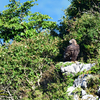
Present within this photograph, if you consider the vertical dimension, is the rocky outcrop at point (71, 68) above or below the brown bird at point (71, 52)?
below

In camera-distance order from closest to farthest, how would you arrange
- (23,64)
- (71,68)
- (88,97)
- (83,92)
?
(88,97), (83,92), (71,68), (23,64)

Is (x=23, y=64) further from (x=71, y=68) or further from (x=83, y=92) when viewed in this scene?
(x=83, y=92)

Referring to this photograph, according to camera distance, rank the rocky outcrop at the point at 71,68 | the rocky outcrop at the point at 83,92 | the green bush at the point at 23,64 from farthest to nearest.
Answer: the green bush at the point at 23,64
the rocky outcrop at the point at 71,68
the rocky outcrop at the point at 83,92

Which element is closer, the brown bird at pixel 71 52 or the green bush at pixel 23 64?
the green bush at pixel 23 64

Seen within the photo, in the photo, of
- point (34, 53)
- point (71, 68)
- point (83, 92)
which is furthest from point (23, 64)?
point (83, 92)

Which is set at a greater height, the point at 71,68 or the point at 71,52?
the point at 71,52

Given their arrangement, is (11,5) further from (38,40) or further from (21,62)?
(21,62)

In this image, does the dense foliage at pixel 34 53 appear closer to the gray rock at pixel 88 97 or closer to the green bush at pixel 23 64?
the green bush at pixel 23 64

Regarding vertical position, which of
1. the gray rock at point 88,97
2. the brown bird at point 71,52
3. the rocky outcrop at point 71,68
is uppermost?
the brown bird at point 71,52

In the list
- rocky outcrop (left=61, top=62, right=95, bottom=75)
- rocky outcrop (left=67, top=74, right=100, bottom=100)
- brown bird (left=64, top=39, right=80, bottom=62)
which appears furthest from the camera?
brown bird (left=64, top=39, right=80, bottom=62)

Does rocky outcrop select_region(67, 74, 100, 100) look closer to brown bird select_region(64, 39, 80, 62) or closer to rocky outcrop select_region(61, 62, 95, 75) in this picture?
rocky outcrop select_region(61, 62, 95, 75)

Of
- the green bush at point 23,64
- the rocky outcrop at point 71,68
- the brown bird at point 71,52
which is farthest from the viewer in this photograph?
the brown bird at point 71,52

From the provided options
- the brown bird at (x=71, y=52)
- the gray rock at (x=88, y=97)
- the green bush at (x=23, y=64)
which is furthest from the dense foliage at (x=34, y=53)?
the brown bird at (x=71, y=52)

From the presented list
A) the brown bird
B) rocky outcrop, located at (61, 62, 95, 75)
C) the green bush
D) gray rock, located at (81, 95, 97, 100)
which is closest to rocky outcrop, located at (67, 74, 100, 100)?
gray rock, located at (81, 95, 97, 100)
